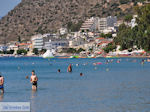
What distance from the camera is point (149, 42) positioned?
495 ft

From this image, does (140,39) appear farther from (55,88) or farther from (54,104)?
(54,104)

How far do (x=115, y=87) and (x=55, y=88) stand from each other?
5.74m

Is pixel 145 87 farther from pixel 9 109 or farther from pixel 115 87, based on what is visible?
pixel 9 109

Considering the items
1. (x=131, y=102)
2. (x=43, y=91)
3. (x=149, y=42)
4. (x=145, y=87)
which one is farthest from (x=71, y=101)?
(x=149, y=42)

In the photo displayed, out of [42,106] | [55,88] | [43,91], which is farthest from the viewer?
[55,88]

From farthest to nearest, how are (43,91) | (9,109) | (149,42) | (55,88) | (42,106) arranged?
(149,42)
(55,88)
(43,91)
(42,106)
(9,109)

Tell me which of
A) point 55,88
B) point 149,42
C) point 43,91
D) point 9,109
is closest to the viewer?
point 9,109

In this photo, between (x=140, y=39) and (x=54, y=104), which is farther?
(x=140, y=39)

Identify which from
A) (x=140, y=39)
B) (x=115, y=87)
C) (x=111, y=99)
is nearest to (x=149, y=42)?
(x=140, y=39)

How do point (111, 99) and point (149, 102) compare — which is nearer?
point (149, 102)

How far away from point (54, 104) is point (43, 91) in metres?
9.94

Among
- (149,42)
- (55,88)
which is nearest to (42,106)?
(55,88)

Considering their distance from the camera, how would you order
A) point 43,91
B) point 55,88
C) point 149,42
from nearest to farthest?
point 43,91 → point 55,88 → point 149,42

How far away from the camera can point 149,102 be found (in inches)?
1540
